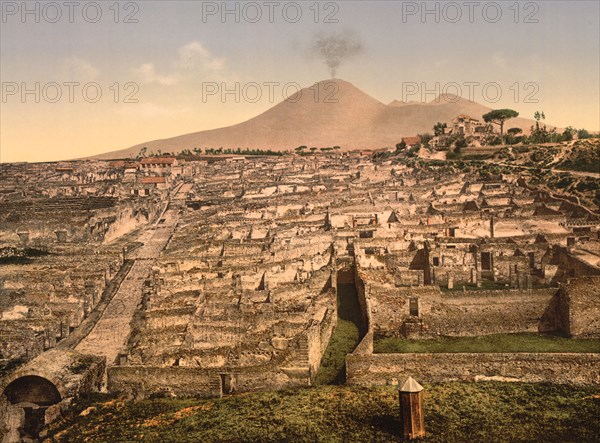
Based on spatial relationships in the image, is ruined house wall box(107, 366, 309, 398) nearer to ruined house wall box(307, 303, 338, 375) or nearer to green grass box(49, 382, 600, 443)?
green grass box(49, 382, 600, 443)

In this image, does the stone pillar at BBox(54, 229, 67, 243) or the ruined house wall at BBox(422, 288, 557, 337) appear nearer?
the ruined house wall at BBox(422, 288, 557, 337)

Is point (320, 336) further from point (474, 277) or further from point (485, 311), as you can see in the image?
point (474, 277)

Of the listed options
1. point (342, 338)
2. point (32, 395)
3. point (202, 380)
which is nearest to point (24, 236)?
point (32, 395)

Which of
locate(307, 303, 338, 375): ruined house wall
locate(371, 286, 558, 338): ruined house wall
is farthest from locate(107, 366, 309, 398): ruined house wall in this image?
locate(371, 286, 558, 338): ruined house wall

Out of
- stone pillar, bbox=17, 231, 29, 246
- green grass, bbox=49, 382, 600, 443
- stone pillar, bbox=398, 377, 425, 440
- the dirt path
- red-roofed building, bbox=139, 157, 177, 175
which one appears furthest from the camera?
red-roofed building, bbox=139, 157, 177, 175

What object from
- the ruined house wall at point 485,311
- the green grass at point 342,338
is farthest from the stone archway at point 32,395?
the ruined house wall at point 485,311
